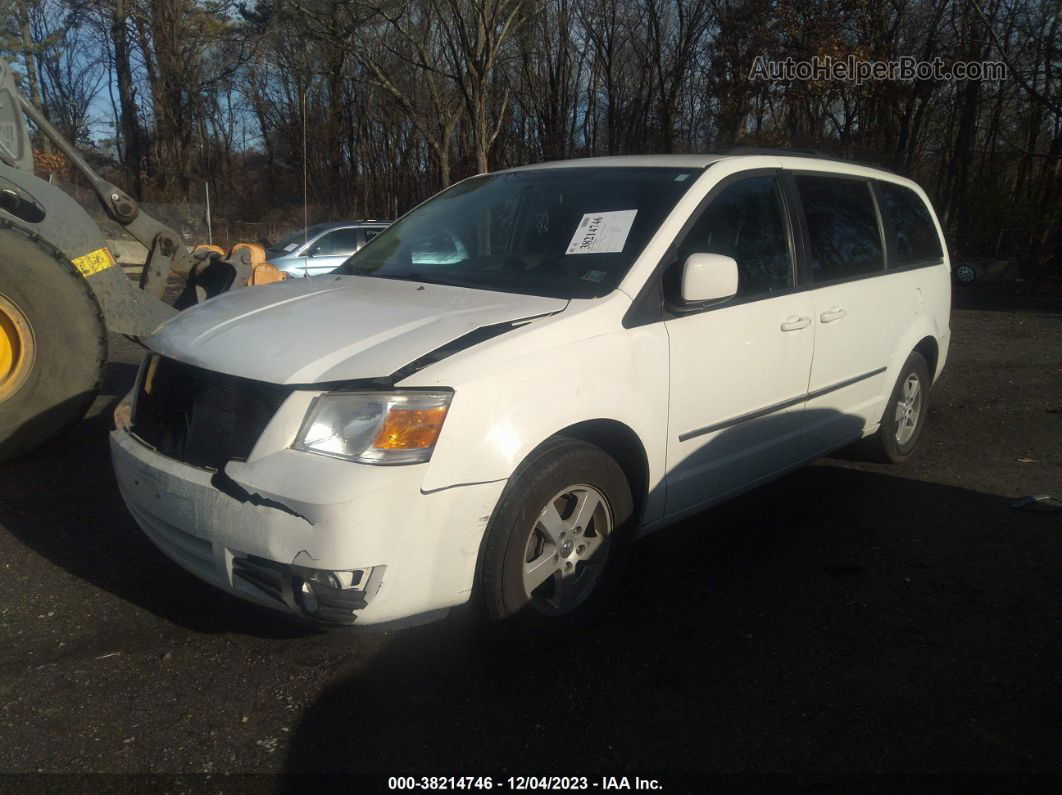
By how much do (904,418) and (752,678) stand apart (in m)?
3.08

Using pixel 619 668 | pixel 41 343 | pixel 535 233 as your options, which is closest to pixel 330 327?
A: pixel 535 233

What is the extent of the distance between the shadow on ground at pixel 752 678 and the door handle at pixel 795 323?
3.54 feet

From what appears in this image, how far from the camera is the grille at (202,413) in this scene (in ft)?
9.36

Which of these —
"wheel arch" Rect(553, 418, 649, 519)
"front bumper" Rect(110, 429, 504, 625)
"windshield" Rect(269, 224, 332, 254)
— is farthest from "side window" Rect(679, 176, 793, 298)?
"windshield" Rect(269, 224, 332, 254)

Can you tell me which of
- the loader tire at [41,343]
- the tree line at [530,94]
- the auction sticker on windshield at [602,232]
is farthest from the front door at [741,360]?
the tree line at [530,94]

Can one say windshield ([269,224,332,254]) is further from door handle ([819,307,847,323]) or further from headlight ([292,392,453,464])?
headlight ([292,392,453,464])

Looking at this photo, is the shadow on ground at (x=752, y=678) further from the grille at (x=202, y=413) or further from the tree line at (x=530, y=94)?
the tree line at (x=530, y=94)

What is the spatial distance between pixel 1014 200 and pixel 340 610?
911 inches

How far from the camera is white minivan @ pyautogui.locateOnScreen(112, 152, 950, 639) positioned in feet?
8.92

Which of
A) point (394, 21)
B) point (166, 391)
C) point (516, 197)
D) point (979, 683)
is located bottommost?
point (979, 683)

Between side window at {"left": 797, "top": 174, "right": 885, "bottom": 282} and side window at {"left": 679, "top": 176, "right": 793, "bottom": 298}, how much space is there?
0.79 ft

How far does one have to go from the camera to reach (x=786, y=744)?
9.01 feet

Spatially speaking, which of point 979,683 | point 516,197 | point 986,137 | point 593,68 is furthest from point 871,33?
point 979,683

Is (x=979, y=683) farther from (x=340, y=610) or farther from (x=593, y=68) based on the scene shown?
(x=593, y=68)
